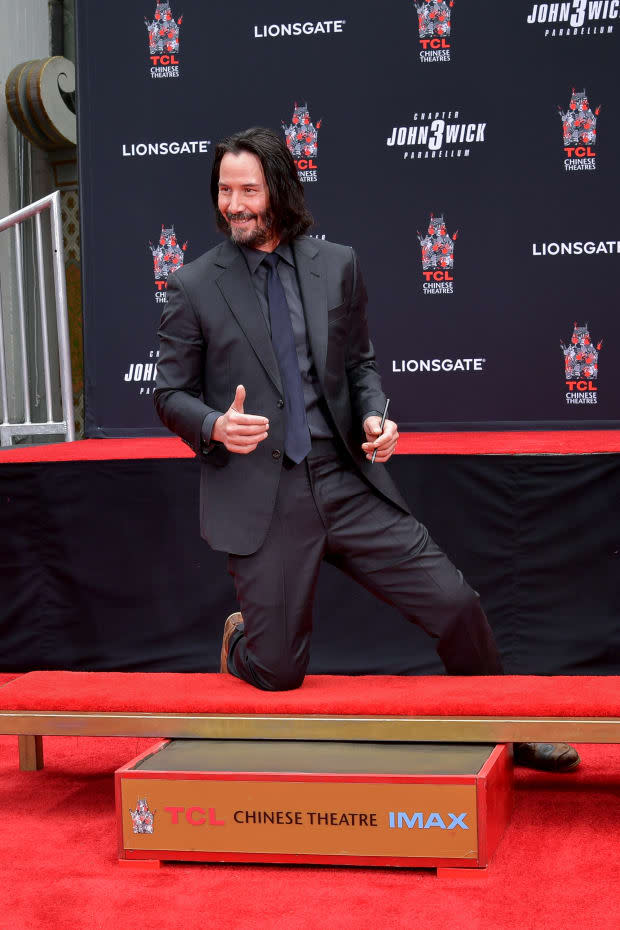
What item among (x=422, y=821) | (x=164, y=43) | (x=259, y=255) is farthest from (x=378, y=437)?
(x=164, y=43)

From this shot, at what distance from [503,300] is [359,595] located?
1778 millimetres

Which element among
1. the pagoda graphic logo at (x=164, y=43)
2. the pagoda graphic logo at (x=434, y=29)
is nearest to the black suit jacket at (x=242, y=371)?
the pagoda graphic logo at (x=434, y=29)

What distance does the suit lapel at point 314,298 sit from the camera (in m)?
2.73

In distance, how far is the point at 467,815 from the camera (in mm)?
2287

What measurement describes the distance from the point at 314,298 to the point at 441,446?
1.50 m

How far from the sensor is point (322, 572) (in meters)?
4.02

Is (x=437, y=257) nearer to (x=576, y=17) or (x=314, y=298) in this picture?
(x=576, y=17)

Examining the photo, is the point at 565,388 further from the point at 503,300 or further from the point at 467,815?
the point at 467,815

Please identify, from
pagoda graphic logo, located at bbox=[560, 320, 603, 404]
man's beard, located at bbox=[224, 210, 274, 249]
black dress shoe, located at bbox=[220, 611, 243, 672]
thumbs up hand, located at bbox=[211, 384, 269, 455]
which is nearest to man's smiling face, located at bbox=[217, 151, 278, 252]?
man's beard, located at bbox=[224, 210, 274, 249]

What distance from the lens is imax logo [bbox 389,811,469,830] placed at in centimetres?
229

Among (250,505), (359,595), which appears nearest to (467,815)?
(250,505)

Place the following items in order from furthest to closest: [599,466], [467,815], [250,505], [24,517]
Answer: [24,517] < [599,466] < [250,505] < [467,815]

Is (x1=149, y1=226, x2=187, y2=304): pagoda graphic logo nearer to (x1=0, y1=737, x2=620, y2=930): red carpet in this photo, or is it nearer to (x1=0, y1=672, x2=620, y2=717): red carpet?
(x1=0, y1=672, x2=620, y2=717): red carpet

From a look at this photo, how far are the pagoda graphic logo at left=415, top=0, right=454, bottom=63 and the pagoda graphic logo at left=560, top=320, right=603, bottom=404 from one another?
135 cm
